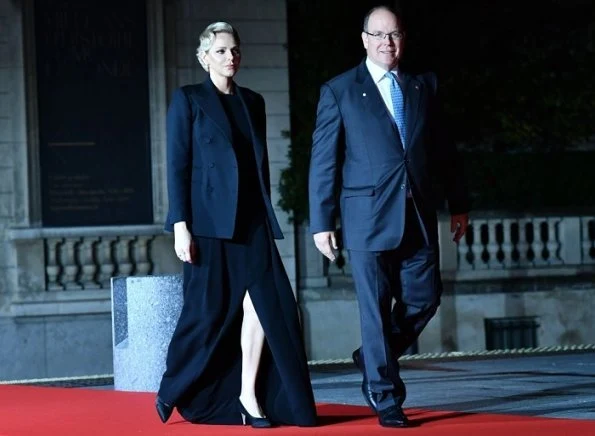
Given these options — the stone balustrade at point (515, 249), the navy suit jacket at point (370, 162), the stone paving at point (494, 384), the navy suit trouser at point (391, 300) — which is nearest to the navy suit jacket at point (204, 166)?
the navy suit jacket at point (370, 162)

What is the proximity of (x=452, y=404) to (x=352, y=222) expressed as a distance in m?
1.94

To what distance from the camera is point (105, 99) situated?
18.6 m

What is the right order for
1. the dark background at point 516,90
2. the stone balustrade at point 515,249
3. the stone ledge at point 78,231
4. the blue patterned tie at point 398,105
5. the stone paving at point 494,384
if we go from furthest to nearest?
the dark background at point 516,90 → the stone balustrade at point 515,249 → the stone ledge at point 78,231 → the stone paving at point 494,384 → the blue patterned tie at point 398,105

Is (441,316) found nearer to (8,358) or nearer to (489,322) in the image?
(489,322)

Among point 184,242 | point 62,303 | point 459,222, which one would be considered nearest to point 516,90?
point 62,303

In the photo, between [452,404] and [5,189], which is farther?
[5,189]

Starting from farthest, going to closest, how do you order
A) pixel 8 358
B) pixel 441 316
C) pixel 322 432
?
pixel 441 316
pixel 8 358
pixel 322 432

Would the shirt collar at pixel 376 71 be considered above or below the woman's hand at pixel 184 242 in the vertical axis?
above

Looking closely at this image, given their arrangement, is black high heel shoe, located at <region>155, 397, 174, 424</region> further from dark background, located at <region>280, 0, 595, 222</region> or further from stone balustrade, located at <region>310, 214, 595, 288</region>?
dark background, located at <region>280, 0, 595, 222</region>

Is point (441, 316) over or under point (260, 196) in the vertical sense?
under

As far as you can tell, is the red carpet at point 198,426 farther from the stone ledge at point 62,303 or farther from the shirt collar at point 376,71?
the stone ledge at point 62,303

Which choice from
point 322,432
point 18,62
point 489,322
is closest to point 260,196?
point 322,432

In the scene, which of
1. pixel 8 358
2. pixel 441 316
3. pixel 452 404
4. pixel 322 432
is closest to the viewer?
pixel 322 432

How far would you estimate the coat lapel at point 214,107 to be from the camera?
28.2 feet
